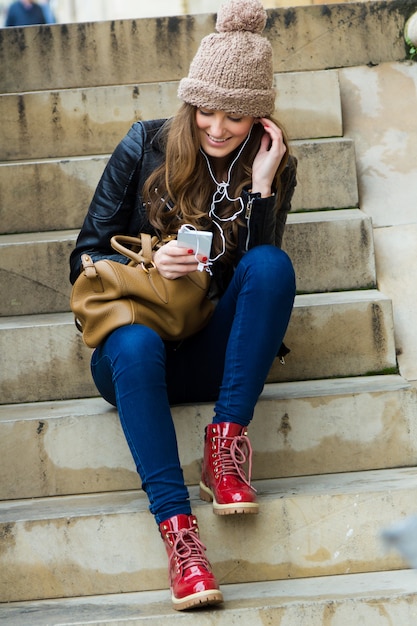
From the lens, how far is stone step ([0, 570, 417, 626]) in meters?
2.30

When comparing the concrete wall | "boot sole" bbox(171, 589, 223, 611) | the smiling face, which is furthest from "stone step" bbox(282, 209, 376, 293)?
the concrete wall

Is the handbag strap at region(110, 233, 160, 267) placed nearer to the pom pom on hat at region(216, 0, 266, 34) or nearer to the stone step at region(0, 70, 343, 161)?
the pom pom on hat at region(216, 0, 266, 34)

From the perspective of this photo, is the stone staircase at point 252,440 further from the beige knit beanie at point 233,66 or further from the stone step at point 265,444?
the beige knit beanie at point 233,66

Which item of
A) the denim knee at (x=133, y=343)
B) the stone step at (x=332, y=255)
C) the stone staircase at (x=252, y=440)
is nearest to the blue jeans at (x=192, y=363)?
the denim knee at (x=133, y=343)

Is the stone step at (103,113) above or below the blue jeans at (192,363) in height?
above

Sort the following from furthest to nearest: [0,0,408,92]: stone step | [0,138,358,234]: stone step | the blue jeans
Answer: [0,0,408,92]: stone step
[0,138,358,234]: stone step
the blue jeans

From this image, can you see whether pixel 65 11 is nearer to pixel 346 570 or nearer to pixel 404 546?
pixel 346 570

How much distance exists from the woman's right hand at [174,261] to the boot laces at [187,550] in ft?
2.25

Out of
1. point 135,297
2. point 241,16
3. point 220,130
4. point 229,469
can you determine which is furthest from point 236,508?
point 241,16

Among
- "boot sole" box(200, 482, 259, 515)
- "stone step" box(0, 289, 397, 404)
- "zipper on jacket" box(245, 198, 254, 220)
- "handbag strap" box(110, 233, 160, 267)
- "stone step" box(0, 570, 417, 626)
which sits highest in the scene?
"zipper on jacket" box(245, 198, 254, 220)

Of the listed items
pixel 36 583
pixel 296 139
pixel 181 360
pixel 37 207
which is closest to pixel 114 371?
pixel 181 360

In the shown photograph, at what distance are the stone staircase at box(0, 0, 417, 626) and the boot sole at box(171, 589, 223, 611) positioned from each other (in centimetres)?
3

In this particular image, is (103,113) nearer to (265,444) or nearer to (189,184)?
(189,184)

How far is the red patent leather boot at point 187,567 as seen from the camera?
227cm
